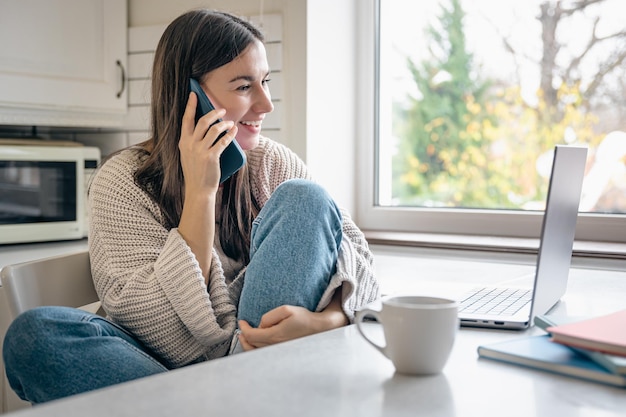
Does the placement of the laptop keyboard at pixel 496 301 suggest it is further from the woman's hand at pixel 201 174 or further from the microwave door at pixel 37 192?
the microwave door at pixel 37 192

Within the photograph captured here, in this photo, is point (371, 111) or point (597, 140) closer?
point (597, 140)

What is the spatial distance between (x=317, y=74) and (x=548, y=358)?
1525 mm

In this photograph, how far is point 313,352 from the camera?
0.83 meters

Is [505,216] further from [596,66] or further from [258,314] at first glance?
[258,314]

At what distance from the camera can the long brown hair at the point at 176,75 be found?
147cm

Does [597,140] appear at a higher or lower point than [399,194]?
higher

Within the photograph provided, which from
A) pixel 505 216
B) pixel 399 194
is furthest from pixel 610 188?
pixel 399 194

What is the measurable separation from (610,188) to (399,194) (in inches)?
25.2

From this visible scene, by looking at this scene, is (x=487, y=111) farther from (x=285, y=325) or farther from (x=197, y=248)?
(x=285, y=325)

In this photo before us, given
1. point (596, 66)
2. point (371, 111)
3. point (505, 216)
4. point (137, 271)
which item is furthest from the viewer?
point (371, 111)

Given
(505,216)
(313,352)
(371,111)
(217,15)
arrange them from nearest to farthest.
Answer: (313,352)
(217,15)
(505,216)
(371,111)

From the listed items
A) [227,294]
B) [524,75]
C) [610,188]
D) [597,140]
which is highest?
[524,75]

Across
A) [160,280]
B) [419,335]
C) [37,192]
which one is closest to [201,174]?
[160,280]

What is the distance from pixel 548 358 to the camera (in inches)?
31.4
